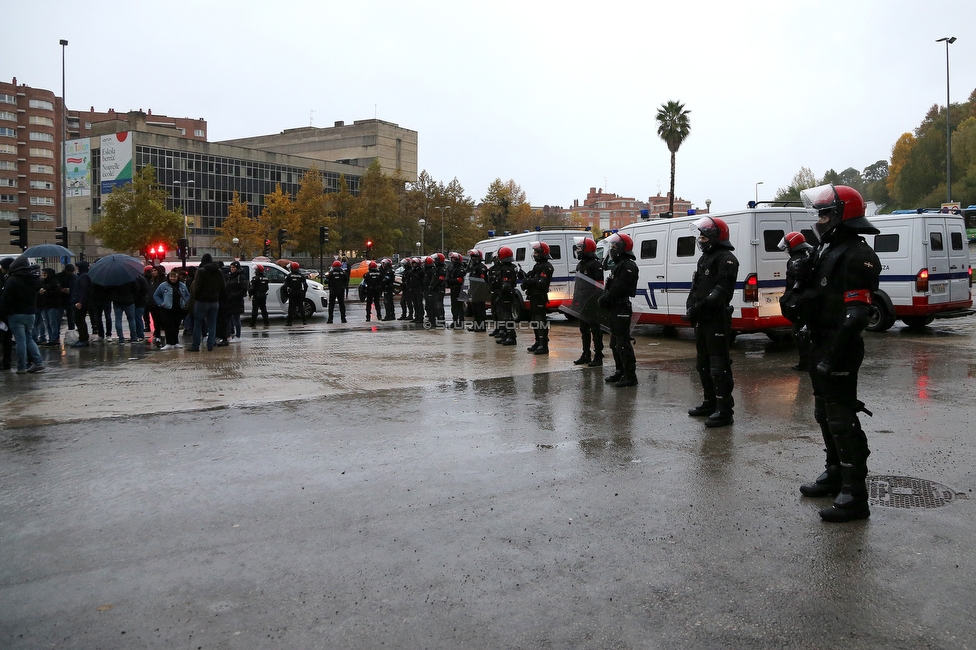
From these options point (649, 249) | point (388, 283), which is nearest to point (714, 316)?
point (649, 249)

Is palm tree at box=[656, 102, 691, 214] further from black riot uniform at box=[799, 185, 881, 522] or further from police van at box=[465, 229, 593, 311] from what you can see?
black riot uniform at box=[799, 185, 881, 522]

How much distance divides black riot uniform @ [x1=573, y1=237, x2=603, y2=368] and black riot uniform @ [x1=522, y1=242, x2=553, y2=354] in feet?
5.20

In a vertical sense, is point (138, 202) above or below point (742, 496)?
above

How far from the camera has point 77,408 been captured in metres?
9.14

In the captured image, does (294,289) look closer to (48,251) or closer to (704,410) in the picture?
(48,251)

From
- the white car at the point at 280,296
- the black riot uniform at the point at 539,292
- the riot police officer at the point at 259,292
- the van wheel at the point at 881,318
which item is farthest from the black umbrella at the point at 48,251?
the van wheel at the point at 881,318

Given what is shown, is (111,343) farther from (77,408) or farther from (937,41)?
(937,41)

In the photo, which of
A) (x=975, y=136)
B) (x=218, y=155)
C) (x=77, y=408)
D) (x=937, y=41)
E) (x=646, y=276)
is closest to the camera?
(x=77, y=408)

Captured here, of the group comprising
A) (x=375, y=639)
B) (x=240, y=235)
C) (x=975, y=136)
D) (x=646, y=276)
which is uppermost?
(x=975, y=136)

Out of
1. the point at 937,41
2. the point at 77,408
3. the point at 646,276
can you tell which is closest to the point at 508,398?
the point at 77,408

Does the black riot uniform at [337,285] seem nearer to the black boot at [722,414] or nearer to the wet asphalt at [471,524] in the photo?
the wet asphalt at [471,524]

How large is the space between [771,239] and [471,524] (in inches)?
400

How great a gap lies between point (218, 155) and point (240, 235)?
32373 mm

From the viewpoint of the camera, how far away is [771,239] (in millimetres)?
13477
